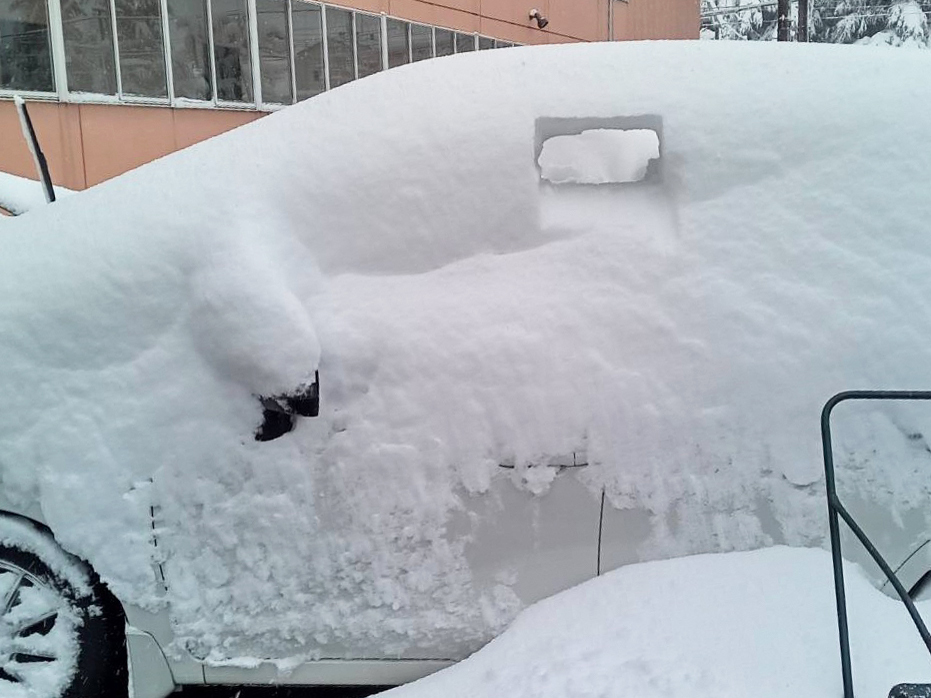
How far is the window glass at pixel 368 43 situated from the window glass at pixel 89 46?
176 inches

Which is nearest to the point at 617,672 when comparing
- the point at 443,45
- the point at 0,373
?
the point at 0,373

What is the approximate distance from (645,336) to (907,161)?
0.84 m

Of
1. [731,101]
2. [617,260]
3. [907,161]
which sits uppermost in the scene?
[731,101]

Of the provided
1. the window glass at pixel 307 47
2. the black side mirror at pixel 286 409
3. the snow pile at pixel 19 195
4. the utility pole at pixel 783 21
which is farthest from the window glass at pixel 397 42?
the black side mirror at pixel 286 409

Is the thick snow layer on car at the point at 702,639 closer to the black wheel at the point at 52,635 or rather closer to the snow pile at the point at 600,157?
the black wheel at the point at 52,635

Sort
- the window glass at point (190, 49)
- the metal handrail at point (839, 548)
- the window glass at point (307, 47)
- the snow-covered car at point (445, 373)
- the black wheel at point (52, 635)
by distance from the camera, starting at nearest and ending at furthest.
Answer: the metal handrail at point (839, 548), the snow-covered car at point (445, 373), the black wheel at point (52, 635), the window glass at point (190, 49), the window glass at point (307, 47)

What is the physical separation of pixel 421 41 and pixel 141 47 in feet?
18.6

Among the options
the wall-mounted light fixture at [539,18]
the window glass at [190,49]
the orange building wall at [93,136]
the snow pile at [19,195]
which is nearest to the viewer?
the snow pile at [19,195]

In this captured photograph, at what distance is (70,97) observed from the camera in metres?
9.53

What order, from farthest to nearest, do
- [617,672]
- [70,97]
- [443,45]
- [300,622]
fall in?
[443,45] → [70,97] → [300,622] → [617,672]

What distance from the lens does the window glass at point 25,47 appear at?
29.6 feet

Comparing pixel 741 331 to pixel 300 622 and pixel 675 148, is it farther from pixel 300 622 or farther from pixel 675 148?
pixel 300 622

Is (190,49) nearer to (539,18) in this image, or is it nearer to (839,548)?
(539,18)

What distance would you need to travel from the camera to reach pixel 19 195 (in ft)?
11.9
